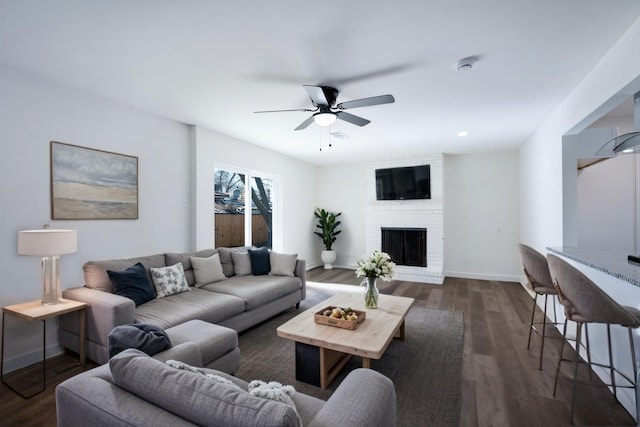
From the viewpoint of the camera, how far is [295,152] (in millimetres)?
5922

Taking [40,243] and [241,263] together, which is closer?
[40,243]

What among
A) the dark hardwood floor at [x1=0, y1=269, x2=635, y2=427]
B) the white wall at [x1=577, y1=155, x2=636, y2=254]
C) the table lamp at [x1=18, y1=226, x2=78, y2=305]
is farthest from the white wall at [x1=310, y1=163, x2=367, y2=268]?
the table lamp at [x1=18, y1=226, x2=78, y2=305]

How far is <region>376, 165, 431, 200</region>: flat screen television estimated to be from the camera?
6.04 m

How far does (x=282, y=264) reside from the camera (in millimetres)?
4262

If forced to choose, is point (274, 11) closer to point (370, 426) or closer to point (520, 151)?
point (370, 426)

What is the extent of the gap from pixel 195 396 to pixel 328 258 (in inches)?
238

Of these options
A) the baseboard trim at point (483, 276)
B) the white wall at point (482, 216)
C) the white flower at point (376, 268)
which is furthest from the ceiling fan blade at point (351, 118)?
the baseboard trim at point (483, 276)

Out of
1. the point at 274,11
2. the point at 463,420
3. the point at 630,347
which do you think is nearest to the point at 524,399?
the point at 463,420

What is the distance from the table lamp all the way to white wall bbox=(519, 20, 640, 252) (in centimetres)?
441

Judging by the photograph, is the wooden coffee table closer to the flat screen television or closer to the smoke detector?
the smoke detector

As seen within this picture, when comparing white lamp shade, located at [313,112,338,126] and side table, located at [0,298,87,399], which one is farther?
white lamp shade, located at [313,112,338,126]

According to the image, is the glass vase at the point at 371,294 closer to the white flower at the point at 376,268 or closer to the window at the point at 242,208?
the white flower at the point at 376,268

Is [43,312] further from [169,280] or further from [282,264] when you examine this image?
[282,264]

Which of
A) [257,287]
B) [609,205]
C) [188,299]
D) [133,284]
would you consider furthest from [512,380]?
[133,284]
